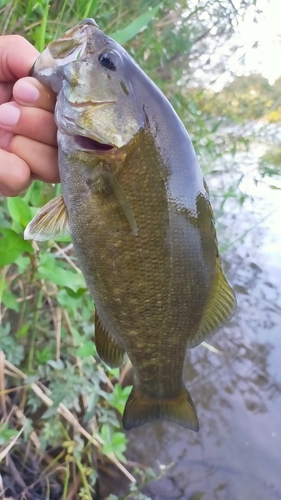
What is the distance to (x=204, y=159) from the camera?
105 inches

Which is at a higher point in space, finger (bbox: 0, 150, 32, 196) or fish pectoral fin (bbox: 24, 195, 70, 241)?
finger (bbox: 0, 150, 32, 196)

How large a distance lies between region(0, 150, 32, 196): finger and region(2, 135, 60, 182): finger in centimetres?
2

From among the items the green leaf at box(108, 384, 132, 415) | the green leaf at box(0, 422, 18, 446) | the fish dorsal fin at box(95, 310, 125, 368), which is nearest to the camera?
the fish dorsal fin at box(95, 310, 125, 368)

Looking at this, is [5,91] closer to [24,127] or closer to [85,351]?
[24,127]

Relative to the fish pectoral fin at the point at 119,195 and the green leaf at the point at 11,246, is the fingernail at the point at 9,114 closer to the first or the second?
the fish pectoral fin at the point at 119,195

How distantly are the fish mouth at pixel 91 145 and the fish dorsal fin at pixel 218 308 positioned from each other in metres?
0.39

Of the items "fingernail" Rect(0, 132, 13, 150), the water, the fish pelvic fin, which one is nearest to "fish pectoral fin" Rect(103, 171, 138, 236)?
"fingernail" Rect(0, 132, 13, 150)

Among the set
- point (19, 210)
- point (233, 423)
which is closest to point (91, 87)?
point (19, 210)

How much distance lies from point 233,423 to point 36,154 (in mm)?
2088

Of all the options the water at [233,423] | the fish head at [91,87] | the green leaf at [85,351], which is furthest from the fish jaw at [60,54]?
the water at [233,423]

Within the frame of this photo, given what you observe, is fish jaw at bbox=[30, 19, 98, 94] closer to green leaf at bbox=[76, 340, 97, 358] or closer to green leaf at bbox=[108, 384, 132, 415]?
green leaf at bbox=[76, 340, 97, 358]

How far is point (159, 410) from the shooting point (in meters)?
1.35

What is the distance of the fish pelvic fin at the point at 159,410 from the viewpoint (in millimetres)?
1337

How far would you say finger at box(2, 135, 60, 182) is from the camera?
96 centimetres
